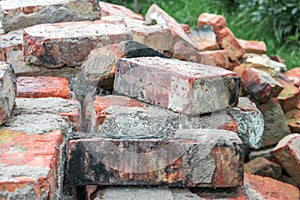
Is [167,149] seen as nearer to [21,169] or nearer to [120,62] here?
[21,169]

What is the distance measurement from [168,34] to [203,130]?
4.29 ft

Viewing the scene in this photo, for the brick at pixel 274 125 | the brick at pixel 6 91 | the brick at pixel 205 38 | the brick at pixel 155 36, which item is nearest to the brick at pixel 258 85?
the brick at pixel 274 125

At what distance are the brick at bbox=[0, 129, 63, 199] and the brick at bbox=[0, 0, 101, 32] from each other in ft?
4.35

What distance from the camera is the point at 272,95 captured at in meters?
3.51

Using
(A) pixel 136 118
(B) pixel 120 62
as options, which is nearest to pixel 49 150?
(A) pixel 136 118

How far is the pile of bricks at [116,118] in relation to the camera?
1.73 meters

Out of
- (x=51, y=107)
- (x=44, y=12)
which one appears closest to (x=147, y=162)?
(x=51, y=107)

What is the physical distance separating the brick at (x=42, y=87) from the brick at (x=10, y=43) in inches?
16.4

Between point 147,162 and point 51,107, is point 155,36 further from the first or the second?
point 147,162

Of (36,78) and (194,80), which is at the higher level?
(194,80)

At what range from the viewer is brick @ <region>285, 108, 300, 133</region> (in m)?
3.67

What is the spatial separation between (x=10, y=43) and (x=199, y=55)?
3.69ft

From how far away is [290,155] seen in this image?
3.01m

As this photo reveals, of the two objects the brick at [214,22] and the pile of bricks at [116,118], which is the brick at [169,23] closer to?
the pile of bricks at [116,118]
